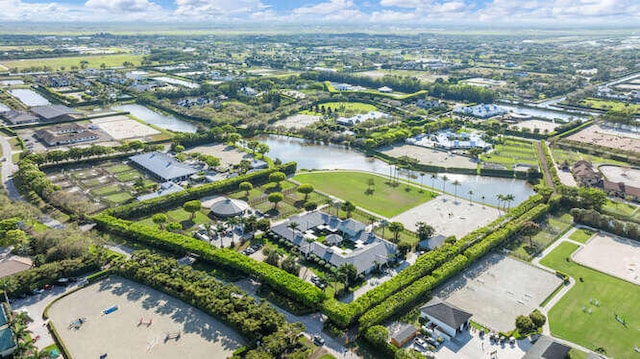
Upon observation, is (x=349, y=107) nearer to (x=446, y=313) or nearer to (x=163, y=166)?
(x=163, y=166)

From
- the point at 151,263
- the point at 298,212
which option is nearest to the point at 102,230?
the point at 151,263

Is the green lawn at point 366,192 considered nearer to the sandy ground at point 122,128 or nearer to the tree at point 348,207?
the tree at point 348,207

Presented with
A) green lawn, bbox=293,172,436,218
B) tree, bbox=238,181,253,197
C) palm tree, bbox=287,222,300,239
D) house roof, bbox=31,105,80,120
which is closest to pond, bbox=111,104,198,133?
house roof, bbox=31,105,80,120

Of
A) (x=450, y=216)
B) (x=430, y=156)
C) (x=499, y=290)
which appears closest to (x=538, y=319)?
(x=499, y=290)

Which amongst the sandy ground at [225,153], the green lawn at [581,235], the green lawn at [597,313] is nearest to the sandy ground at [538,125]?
the green lawn at [581,235]

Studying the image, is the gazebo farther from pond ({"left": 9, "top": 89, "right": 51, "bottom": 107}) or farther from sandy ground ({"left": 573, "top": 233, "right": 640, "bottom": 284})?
pond ({"left": 9, "top": 89, "right": 51, "bottom": 107})

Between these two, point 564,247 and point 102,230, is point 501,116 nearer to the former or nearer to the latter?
point 564,247
